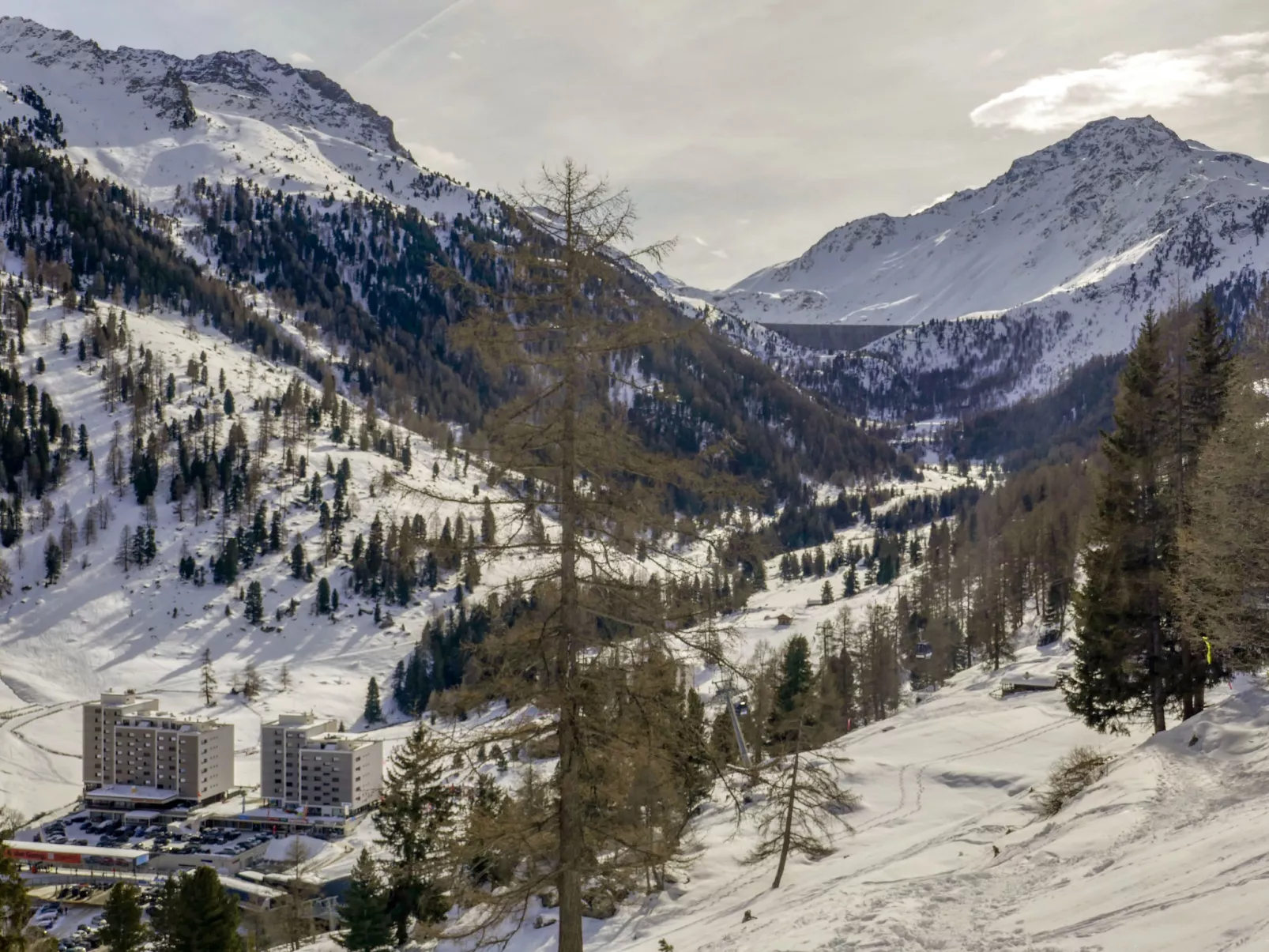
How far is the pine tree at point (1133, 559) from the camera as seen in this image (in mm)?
25578

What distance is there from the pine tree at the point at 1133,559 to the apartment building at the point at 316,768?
6471cm

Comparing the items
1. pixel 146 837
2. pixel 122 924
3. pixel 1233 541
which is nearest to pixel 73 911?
pixel 146 837

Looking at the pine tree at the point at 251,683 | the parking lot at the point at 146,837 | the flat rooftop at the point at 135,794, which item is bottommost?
the parking lot at the point at 146,837

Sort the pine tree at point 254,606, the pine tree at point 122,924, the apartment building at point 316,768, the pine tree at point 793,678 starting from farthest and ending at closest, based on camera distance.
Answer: the pine tree at point 254,606 → the apartment building at point 316,768 → the pine tree at point 793,678 → the pine tree at point 122,924

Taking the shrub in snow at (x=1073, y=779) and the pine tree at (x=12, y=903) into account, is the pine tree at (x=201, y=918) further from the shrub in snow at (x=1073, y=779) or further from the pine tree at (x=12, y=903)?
the shrub in snow at (x=1073, y=779)

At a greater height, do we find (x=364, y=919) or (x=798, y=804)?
(x=798, y=804)

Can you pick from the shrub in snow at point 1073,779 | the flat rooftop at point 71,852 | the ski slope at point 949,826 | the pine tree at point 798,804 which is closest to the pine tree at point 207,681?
the ski slope at point 949,826

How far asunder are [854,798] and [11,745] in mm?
86103

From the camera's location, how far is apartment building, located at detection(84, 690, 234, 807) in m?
80.8

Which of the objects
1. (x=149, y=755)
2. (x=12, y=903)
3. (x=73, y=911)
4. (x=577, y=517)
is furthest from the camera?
(x=149, y=755)

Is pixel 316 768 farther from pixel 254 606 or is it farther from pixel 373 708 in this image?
pixel 254 606

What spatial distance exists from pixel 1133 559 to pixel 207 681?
99.8m

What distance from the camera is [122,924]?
2895 cm

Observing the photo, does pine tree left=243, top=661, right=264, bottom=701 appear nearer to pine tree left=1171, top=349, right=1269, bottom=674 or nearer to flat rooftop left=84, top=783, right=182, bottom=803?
flat rooftop left=84, top=783, right=182, bottom=803
